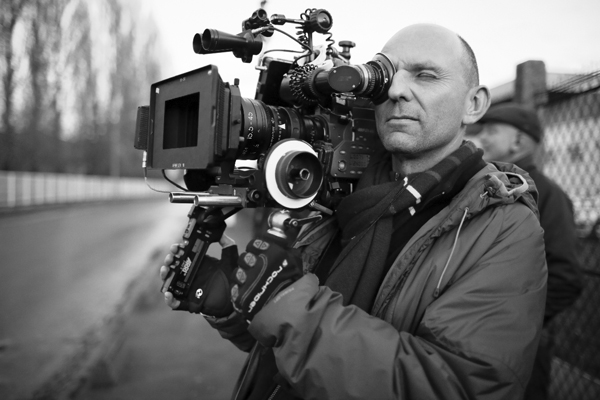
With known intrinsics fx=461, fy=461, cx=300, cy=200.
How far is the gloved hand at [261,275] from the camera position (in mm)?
1282

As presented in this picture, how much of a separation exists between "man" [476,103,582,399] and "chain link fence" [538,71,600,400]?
0.68ft

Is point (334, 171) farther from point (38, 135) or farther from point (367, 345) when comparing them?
point (38, 135)

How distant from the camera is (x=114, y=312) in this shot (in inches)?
203

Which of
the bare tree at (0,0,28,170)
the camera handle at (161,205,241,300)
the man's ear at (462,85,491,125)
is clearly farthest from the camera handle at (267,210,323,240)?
the bare tree at (0,0,28,170)

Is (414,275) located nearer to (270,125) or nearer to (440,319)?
(440,319)

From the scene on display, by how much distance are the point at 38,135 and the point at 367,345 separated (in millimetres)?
20579

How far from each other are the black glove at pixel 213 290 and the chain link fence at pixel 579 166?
6.77ft

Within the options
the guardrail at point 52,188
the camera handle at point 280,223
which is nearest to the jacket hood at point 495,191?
the camera handle at point 280,223

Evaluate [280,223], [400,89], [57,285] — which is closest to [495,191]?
[400,89]

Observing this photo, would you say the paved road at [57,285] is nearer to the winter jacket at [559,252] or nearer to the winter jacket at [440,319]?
the winter jacket at [559,252]

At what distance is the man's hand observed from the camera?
1588 millimetres

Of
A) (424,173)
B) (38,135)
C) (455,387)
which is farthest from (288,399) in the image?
(38,135)

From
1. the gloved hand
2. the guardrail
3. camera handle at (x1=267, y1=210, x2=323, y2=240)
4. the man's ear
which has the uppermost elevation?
the man's ear

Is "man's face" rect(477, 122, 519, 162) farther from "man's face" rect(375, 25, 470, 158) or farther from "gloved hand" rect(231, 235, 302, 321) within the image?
"gloved hand" rect(231, 235, 302, 321)
